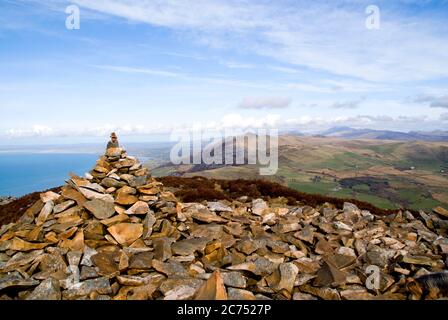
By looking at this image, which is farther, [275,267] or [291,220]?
[291,220]

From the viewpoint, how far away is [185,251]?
36.6 ft

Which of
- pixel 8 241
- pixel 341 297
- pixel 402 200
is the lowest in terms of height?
pixel 402 200

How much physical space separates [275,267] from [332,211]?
771cm

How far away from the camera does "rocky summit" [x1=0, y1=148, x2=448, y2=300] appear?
9266 millimetres

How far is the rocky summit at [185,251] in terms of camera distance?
927 cm

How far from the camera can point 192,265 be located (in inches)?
413

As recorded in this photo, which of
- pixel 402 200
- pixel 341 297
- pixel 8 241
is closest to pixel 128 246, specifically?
pixel 8 241
